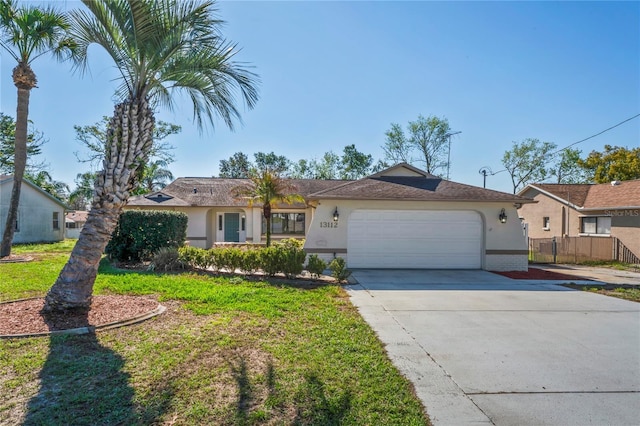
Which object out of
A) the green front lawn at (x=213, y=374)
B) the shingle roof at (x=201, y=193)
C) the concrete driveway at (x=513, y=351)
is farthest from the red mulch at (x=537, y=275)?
the shingle roof at (x=201, y=193)

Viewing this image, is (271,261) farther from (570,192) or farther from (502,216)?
(570,192)

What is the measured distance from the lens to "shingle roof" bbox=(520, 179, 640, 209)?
18.0m

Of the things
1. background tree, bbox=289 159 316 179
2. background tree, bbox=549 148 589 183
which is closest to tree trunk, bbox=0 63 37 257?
background tree, bbox=289 159 316 179

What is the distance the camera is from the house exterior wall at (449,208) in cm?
1309

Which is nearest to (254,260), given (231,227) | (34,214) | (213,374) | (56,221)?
(213,374)

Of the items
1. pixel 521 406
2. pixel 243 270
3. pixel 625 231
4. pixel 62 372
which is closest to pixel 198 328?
pixel 62 372

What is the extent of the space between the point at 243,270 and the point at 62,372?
7028mm

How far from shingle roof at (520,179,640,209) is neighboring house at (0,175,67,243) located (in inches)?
1265

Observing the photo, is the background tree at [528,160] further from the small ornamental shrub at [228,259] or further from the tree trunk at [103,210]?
the tree trunk at [103,210]

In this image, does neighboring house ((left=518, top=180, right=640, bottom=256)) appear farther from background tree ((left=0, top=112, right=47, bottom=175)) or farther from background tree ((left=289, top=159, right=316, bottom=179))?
background tree ((left=0, top=112, right=47, bottom=175))

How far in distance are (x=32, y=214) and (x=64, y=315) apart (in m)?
21.7

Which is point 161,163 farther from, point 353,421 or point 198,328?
point 353,421

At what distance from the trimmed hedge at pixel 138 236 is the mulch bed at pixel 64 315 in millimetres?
5358

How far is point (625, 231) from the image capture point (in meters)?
17.6
